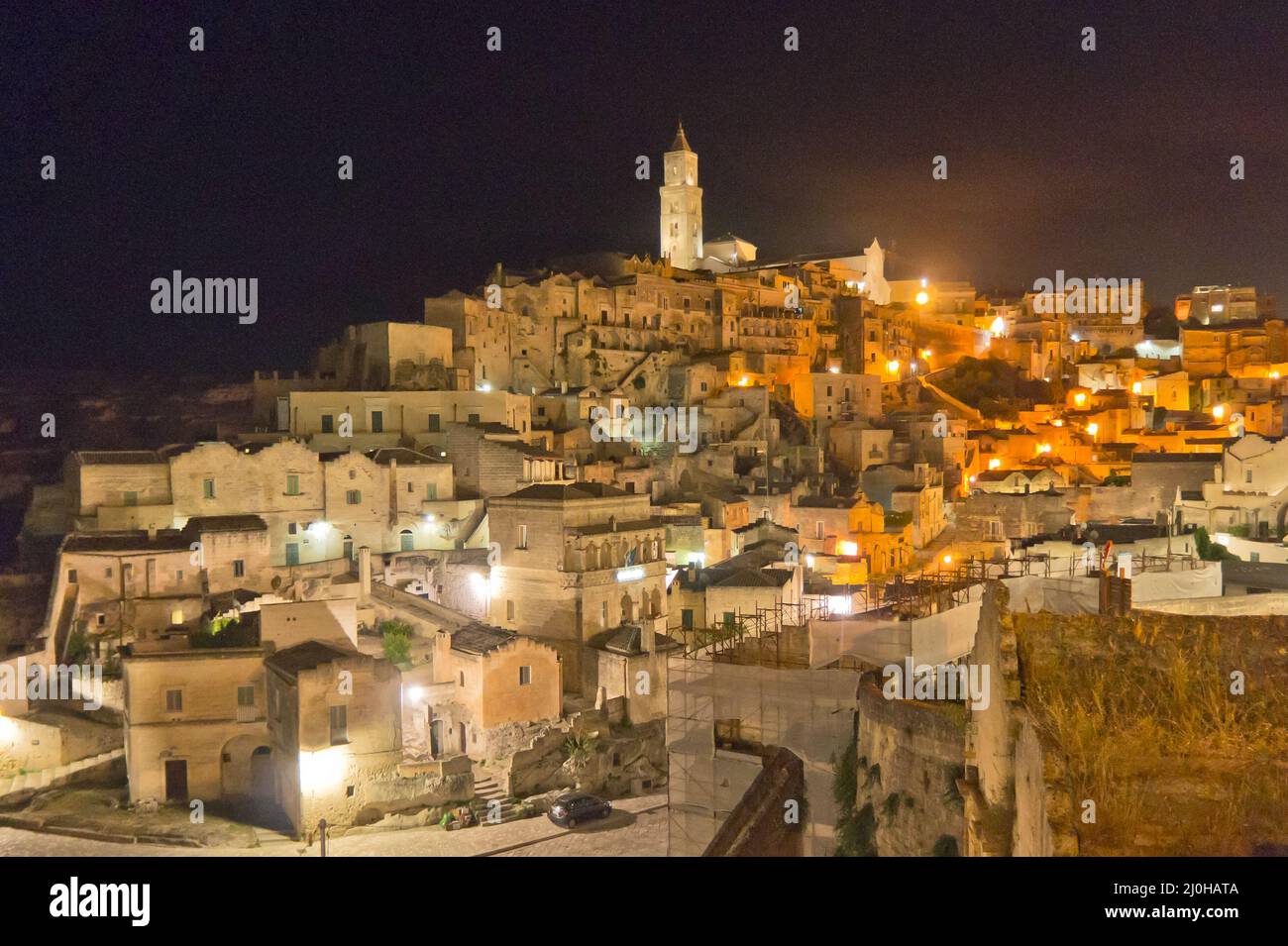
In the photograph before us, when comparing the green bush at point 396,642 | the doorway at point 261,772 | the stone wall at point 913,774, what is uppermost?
the stone wall at point 913,774

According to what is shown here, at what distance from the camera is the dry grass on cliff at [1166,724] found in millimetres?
5871

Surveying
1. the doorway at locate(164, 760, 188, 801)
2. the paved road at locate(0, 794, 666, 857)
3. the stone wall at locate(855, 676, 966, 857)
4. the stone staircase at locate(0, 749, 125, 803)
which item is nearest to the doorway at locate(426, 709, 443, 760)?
the paved road at locate(0, 794, 666, 857)

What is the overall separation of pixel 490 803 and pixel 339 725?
12.1 feet

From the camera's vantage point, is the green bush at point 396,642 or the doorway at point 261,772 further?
the green bush at point 396,642

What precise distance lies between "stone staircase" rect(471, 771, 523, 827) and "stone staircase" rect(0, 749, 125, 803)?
7814 mm

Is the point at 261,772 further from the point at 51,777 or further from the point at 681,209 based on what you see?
the point at 681,209

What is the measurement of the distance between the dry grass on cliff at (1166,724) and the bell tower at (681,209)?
6484cm

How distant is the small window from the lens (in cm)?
1981

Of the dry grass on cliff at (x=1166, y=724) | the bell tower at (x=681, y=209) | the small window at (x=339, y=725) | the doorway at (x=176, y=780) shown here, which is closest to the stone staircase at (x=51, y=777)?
the doorway at (x=176, y=780)

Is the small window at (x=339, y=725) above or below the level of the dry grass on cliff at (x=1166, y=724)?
below

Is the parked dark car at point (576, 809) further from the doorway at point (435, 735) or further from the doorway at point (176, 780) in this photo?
the doorway at point (176, 780)

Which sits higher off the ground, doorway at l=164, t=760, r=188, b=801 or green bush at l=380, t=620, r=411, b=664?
green bush at l=380, t=620, r=411, b=664

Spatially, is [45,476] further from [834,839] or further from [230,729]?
[834,839]

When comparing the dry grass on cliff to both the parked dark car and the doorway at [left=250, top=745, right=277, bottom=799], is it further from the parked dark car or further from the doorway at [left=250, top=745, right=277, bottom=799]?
the doorway at [left=250, top=745, right=277, bottom=799]
